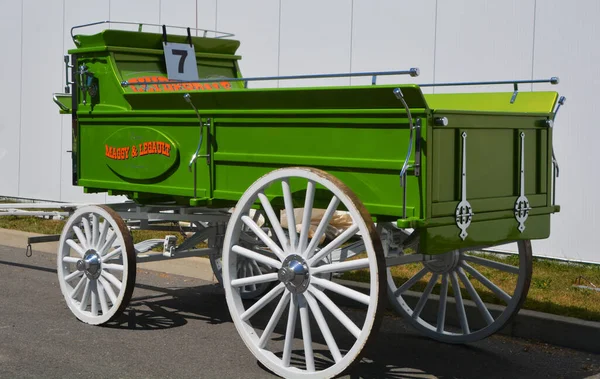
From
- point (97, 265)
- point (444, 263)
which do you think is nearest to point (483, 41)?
point (444, 263)

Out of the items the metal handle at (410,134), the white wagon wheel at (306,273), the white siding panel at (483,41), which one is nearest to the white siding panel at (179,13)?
the white siding panel at (483,41)

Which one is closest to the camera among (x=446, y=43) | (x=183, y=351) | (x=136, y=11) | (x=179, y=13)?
(x=183, y=351)

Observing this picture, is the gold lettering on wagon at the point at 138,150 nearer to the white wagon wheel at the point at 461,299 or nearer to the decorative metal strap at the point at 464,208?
the white wagon wheel at the point at 461,299

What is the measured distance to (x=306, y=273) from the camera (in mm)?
5285

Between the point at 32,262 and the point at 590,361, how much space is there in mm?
5793

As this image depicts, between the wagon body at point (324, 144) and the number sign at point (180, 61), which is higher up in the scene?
the number sign at point (180, 61)

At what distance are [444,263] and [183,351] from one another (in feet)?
5.98

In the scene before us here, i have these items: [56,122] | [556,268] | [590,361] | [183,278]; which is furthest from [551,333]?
[56,122]

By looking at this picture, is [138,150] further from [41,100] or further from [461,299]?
[41,100]

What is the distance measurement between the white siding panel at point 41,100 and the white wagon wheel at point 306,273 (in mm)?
8385

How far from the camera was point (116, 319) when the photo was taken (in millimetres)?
6914

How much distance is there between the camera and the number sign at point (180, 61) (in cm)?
754

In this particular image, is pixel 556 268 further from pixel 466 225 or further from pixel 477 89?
pixel 466 225

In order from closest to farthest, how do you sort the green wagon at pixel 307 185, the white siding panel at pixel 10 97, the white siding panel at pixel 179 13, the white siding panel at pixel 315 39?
the green wagon at pixel 307 185 → the white siding panel at pixel 315 39 → the white siding panel at pixel 179 13 → the white siding panel at pixel 10 97
